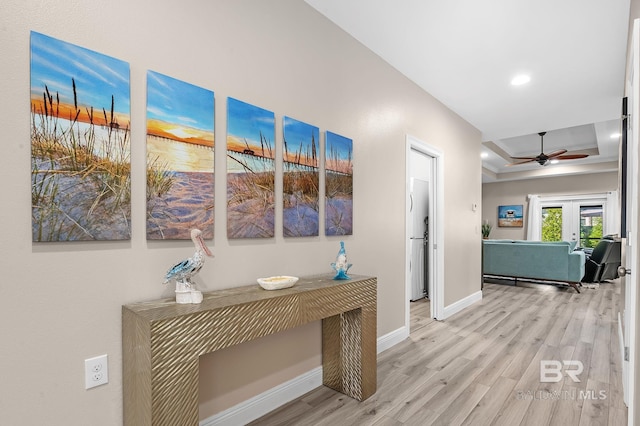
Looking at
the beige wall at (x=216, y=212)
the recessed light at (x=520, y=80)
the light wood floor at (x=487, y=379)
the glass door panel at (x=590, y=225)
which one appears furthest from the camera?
the glass door panel at (x=590, y=225)

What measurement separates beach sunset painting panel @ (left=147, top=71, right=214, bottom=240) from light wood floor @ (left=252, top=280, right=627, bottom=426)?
1303 millimetres

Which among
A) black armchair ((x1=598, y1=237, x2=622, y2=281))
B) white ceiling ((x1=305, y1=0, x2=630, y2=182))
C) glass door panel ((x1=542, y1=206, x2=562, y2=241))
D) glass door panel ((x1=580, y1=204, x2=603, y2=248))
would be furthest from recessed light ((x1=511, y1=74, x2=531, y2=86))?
glass door panel ((x1=542, y1=206, x2=562, y2=241))

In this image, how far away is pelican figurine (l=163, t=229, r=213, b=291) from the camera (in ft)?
4.98

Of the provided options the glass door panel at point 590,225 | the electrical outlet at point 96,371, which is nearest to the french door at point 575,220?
the glass door panel at point 590,225

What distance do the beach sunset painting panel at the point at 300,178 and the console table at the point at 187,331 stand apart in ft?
1.35

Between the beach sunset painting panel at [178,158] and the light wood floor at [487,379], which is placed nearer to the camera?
the beach sunset painting panel at [178,158]

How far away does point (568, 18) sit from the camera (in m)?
2.49

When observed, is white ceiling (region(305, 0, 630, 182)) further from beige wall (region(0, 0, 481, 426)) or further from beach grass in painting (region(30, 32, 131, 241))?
beach grass in painting (region(30, 32, 131, 241))

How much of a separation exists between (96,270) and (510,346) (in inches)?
137

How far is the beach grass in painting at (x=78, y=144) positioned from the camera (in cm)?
127

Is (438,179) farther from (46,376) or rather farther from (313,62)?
(46,376)

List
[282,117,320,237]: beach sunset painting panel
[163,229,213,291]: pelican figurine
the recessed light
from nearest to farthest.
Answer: [163,229,213,291]: pelican figurine → [282,117,320,237]: beach sunset painting panel → the recessed light

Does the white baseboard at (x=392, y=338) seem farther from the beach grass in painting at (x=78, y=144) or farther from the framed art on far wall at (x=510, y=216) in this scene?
the framed art on far wall at (x=510, y=216)

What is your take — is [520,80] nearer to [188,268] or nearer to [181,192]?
[181,192]
